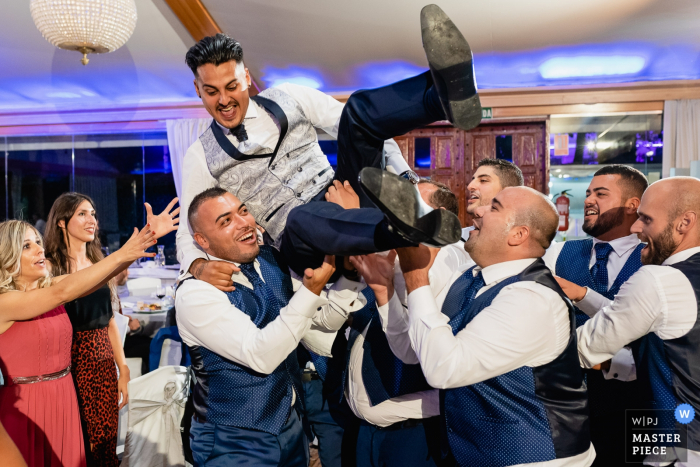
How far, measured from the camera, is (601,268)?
2.47 m

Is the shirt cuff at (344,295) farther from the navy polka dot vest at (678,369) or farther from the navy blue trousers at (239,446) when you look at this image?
the navy polka dot vest at (678,369)

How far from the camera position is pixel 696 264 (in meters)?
1.83

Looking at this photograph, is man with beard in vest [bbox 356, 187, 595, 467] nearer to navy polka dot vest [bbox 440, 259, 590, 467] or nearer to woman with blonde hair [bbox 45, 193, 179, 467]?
navy polka dot vest [bbox 440, 259, 590, 467]

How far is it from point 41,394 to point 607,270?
8.91 feet

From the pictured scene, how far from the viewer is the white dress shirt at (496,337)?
1.45 meters

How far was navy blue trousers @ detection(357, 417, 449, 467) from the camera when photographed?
187 centimetres

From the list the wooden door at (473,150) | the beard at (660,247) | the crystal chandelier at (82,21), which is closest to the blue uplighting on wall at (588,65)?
the wooden door at (473,150)

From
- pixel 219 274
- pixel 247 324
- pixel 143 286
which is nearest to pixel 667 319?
pixel 247 324

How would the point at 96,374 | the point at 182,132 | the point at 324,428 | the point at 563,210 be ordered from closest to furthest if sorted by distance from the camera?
1. the point at 324,428
2. the point at 96,374
3. the point at 563,210
4. the point at 182,132

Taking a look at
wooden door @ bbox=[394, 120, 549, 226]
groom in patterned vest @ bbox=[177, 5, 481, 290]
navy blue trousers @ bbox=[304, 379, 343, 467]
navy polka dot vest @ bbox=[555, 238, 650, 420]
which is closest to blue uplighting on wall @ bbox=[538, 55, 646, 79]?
wooden door @ bbox=[394, 120, 549, 226]

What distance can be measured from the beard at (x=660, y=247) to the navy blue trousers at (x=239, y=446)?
5.05 feet

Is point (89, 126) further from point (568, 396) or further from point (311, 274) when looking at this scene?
point (568, 396)

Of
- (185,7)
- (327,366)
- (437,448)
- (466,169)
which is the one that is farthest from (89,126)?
(437,448)

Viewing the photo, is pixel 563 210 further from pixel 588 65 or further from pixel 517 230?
pixel 517 230
